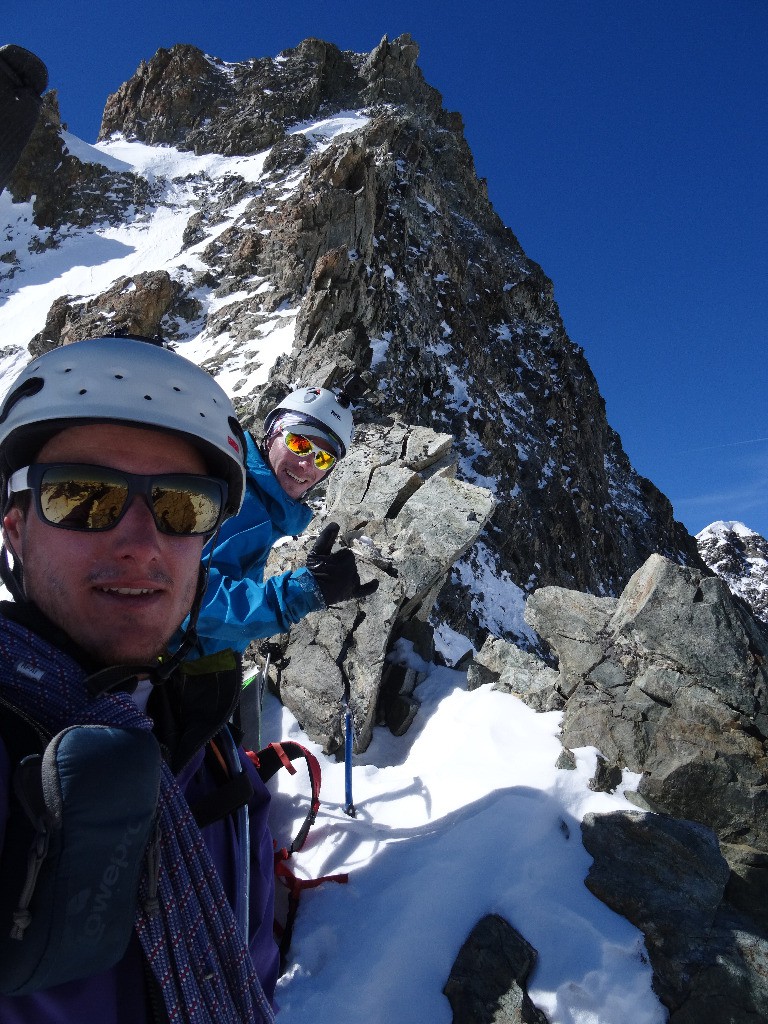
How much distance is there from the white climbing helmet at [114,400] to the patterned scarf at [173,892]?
2.50ft

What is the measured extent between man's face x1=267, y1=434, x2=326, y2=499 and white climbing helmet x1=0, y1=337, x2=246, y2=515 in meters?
2.15

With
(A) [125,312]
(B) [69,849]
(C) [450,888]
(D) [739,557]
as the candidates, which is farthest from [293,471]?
(D) [739,557]

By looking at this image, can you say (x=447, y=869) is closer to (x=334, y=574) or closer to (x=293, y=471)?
(x=334, y=574)

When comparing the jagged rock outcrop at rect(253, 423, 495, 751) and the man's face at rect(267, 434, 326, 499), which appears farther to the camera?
the jagged rock outcrop at rect(253, 423, 495, 751)

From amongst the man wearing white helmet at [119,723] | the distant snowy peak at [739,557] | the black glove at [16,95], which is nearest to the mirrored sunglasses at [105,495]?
the man wearing white helmet at [119,723]

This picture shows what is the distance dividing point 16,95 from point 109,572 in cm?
477

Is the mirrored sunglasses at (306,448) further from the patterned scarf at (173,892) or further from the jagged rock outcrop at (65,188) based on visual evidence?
the jagged rock outcrop at (65,188)

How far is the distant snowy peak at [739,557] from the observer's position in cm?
9644

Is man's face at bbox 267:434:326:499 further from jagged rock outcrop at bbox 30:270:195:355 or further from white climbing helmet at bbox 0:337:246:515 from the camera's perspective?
jagged rock outcrop at bbox 30:270:195:355

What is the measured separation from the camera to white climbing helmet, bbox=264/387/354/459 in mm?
4582

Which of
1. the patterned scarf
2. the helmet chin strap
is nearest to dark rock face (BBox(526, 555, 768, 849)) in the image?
the patterned scarf

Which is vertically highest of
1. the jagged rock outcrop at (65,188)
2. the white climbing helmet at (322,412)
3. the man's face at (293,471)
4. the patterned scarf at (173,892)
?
the jagged rock outcrop at (65,188)

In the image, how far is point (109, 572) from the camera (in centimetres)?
144

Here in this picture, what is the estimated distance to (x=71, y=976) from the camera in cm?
100
